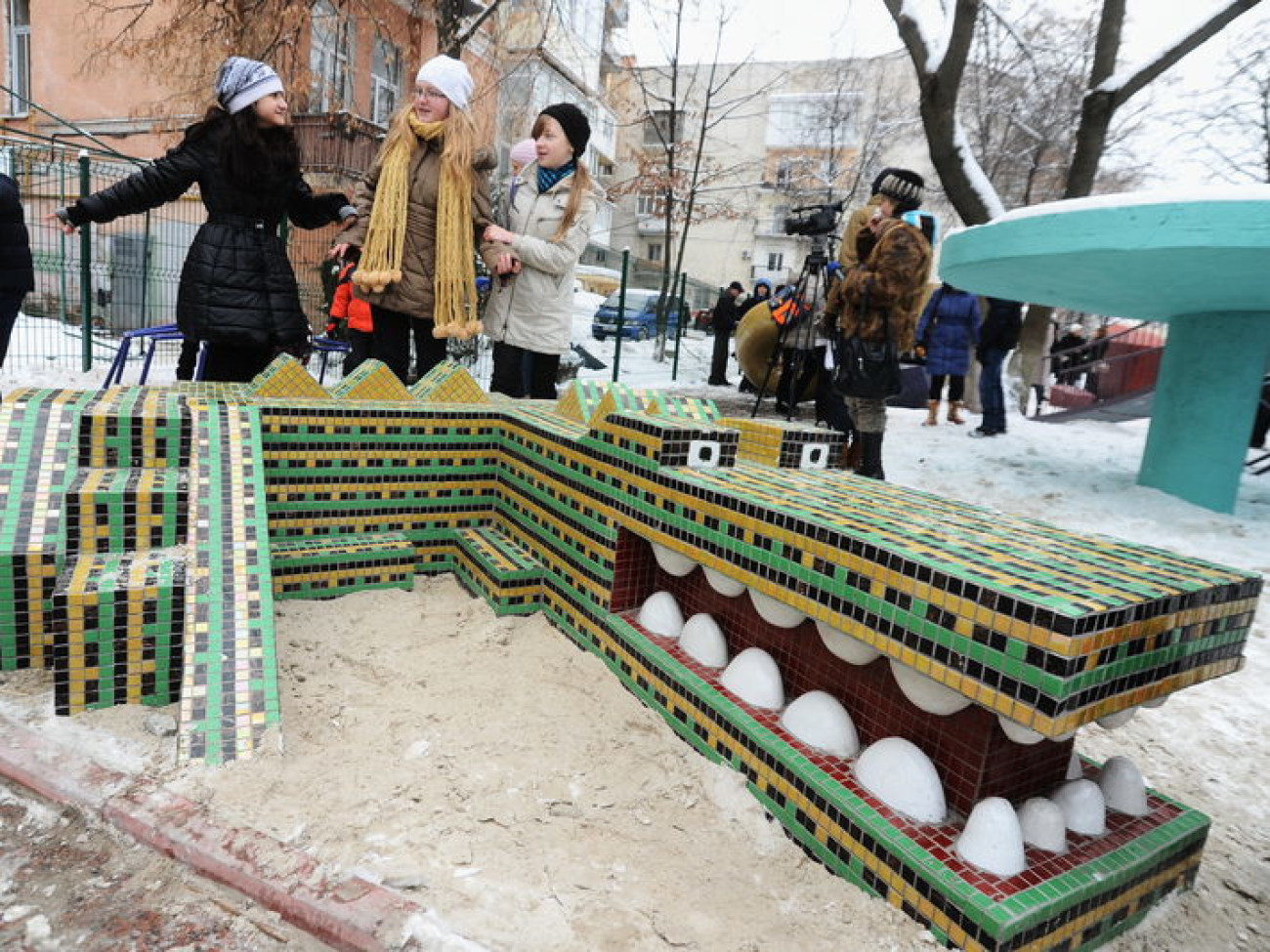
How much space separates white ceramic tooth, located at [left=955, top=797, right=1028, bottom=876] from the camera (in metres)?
1.35

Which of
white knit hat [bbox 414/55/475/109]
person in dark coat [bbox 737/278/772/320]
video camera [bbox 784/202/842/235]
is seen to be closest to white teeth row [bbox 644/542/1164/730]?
white knit hat [bbox 414/55/475/109]

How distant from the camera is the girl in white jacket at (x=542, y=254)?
12.3ft

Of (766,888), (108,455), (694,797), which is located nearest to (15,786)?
(108,455)

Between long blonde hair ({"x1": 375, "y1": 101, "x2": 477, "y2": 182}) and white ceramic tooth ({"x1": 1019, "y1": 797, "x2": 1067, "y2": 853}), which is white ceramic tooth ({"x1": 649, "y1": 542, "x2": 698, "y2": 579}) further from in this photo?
long blonde hair ({"x1": 375, "y1": 101, "x2": 477, "y2": 182})

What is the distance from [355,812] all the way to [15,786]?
2.36 ft

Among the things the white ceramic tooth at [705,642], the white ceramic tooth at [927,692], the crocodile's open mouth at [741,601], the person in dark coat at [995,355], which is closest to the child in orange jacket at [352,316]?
the crocodile's open mouth at [741,601]

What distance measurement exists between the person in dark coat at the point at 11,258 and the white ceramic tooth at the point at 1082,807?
5384mm

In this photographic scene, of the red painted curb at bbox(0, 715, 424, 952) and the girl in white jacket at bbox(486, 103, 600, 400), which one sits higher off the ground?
the girl in white jacket at bbox(486, 103, 600, 400)

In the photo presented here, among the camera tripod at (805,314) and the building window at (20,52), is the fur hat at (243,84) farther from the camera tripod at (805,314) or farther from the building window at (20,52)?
the building window at (20,52)

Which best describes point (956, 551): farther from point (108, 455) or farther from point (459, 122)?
point (459, 122)

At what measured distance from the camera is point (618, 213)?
38938mm

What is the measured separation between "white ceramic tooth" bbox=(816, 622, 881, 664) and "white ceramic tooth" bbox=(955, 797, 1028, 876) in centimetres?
34

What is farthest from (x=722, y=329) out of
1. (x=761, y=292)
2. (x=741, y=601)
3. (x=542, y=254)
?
(x=741, y=601)

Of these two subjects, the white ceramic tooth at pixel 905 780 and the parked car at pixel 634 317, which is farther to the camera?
the parked car at pixel 634 317
